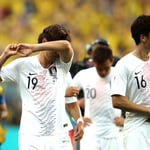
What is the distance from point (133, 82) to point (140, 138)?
0.54 m

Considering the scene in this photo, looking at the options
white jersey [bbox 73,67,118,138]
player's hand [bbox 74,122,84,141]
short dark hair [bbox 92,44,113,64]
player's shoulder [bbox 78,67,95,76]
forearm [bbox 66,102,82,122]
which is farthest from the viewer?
player's shoulder [bbox 78,67,95,76]

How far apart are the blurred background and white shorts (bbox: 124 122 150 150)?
32.7 ft

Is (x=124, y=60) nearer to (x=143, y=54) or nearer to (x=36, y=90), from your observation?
(x=143, y=54)

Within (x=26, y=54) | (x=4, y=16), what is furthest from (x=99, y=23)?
(x=26, y=54)

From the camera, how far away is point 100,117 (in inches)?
390

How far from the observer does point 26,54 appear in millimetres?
6859

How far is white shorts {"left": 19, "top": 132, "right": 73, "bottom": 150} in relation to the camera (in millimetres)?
7312

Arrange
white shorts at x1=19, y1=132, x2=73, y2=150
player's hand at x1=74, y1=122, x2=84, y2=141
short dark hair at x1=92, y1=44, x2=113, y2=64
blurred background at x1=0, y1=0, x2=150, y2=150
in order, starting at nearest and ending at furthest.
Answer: white shorts at x1=19, y1=132, x2=73, y2=150 < player's hand at x1=74, y1=122, x2=84, y2=141 < short dark hair at x1=92, y1=44, x2=113, y2=64 < blurred background at x1=0, y1=0, x2=150, y2=150

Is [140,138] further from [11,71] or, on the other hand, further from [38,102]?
[11,71]

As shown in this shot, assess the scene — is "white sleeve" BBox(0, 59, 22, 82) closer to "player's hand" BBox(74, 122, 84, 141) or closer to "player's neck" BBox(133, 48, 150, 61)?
"player's hand" BBox(74, 122, 84, 141)

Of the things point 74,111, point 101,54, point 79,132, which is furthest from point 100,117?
point 79,132

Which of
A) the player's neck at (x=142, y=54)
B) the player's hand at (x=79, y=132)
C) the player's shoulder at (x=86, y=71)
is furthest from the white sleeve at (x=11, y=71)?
the player's shoulder at (x=86, y=71)

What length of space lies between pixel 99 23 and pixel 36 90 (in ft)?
37.5

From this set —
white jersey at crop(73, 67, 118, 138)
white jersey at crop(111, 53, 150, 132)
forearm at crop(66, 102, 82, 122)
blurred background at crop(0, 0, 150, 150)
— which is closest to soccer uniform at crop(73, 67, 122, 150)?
white jersey at crop(73, 67, 118, 138)
